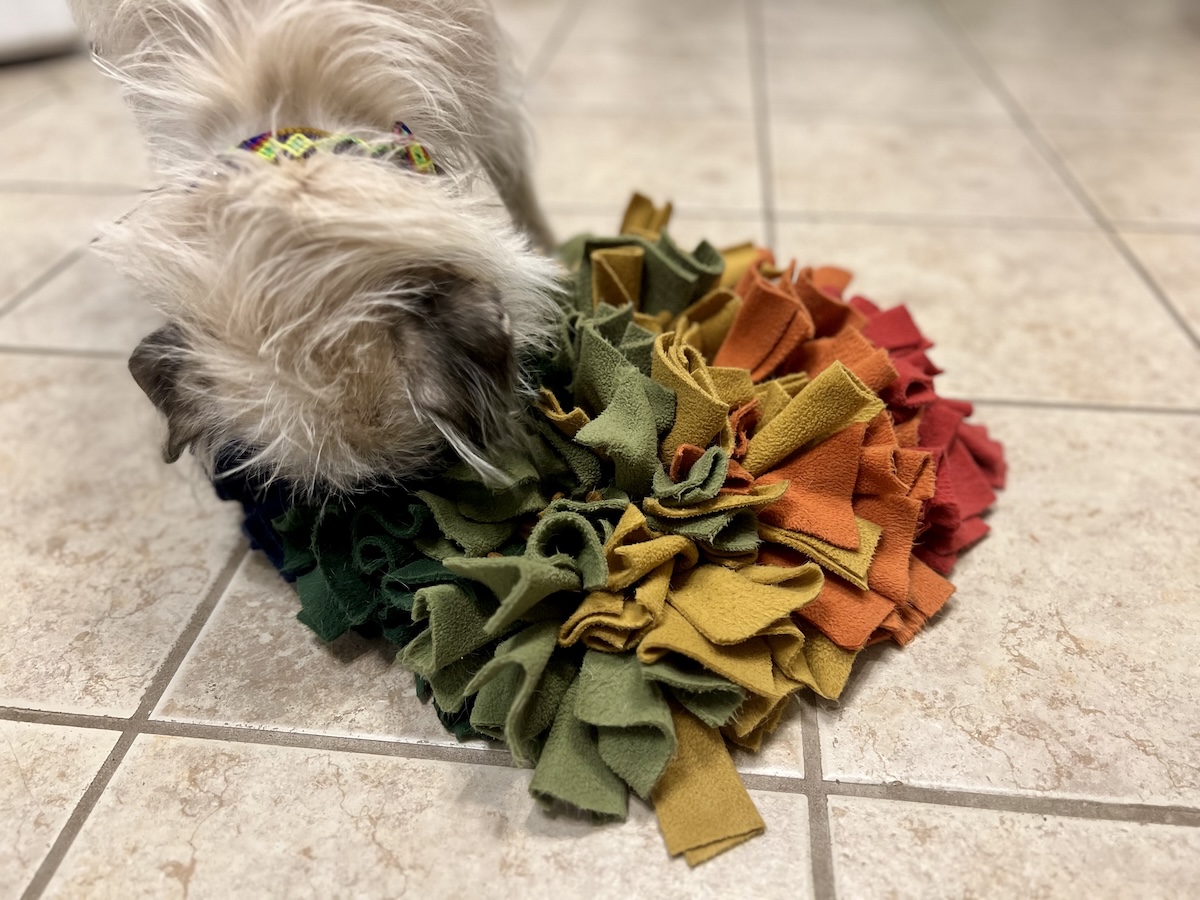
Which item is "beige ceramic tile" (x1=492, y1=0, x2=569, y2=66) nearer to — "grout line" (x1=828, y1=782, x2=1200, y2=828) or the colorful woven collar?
the colorful woven collar

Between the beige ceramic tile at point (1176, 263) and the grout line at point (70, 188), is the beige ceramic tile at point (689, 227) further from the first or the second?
the grout line at point (70, 188)

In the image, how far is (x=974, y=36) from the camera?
2.88 metres

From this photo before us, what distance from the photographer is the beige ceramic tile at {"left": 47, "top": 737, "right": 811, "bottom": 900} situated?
28.5 inches

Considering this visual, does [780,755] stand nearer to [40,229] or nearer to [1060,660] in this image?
[1060,660]

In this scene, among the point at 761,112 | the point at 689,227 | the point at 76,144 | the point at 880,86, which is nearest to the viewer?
the point at 689,227

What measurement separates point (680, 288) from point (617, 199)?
2.37ft

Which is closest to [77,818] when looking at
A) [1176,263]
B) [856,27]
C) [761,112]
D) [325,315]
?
[325,315]

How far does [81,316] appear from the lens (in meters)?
1.48

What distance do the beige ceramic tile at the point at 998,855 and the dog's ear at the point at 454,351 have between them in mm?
489

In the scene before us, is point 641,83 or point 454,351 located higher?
point 454,351

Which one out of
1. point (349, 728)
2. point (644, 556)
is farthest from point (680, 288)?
point (349, 728)

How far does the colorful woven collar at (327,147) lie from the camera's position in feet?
2.60

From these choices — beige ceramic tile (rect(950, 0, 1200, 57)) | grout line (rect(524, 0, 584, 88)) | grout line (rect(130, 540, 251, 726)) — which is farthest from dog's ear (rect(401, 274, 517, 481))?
beige ceramic tile (rect(950, 0, 1200, 57))

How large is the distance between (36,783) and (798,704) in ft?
2.39
